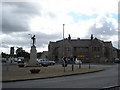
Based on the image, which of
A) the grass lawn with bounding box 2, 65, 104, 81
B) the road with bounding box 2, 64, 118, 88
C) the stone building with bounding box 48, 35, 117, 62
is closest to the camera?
the road with bounding box 2, 64, 118, 88

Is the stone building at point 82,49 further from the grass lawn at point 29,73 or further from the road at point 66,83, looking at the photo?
the road at point 66,83

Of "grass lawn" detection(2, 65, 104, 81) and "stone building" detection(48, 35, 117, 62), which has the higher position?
"stone building" detection(48, 35, 117, 62)

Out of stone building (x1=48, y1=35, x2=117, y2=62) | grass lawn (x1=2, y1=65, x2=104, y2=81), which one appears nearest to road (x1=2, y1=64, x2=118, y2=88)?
grass lawn (x1=2, y1=65, x2=104, y2=81)

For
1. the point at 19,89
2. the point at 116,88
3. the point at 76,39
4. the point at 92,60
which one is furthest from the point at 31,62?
the point at 76,39

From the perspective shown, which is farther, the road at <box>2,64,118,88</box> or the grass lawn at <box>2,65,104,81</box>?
the grass lawn at <box>2,65,104,81</box>

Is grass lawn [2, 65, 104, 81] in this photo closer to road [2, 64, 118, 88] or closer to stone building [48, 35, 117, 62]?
road [2, 64, 118, 88]

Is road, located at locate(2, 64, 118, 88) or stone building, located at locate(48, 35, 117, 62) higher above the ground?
stone building, located at locate(48, 35, 117, 62)

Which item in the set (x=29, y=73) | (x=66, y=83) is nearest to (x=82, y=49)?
(x=29, y=73)

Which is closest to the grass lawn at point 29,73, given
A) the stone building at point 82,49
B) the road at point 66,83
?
the road at point 66,83

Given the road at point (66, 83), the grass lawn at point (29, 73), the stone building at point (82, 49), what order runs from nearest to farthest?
the road at point (66, 83) < the grass lawn at point (29, 73) < the stone building at point (82, 49)

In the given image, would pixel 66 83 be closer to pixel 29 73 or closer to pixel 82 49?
pixel 29 73

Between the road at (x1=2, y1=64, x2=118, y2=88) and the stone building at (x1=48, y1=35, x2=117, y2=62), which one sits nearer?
the road at (x1=2, y1=64, x2=118, y2=88)

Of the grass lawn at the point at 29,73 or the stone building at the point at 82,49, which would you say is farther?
the stone building at the point at 82,49

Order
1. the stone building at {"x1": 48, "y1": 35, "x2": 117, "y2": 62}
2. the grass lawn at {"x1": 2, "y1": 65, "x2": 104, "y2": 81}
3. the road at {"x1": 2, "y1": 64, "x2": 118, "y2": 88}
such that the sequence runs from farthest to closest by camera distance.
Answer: the stone building at {"x1": 48, "y1": 35, "x2": 117, "y2": 62} < the grass lawn at {"x1": 2, "y1": 65, "x2": 104, "y2": 81} < the road at {"x1": 2, "y1": 64, "x2": 118, "y2": 88}
